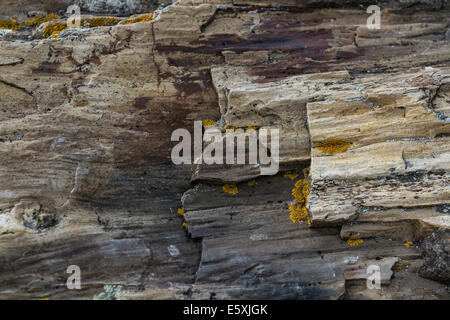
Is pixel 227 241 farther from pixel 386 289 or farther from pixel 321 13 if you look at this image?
pixel 321 13

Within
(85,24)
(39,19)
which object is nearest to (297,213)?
(85,24)

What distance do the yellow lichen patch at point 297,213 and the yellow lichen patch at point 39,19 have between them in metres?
6.91

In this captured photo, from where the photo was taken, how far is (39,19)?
9.38 metres

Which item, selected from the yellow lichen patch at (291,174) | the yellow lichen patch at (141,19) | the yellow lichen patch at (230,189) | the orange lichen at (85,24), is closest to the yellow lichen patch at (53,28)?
the orange lichen at (85,24)

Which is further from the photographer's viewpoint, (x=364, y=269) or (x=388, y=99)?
(x=388, y=99)

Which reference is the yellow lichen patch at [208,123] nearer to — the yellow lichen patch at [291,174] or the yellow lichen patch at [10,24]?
the yellow lichen patch at [291,174]

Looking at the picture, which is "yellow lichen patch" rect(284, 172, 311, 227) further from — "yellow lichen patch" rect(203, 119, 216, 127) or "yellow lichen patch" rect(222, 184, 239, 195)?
"yellow lichen patch" rect(203, 119, 216, 127)

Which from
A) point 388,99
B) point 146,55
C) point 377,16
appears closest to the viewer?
point 388,99

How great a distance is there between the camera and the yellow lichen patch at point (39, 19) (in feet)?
30.6

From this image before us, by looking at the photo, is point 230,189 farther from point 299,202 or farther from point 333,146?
point 333,146

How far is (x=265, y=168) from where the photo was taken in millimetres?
7664

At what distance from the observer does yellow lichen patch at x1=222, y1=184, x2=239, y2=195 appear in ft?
25.2

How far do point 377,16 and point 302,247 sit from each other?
5.65 metres

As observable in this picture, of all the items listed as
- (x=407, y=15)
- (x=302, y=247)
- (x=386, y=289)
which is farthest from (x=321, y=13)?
(x=386, y=289)
